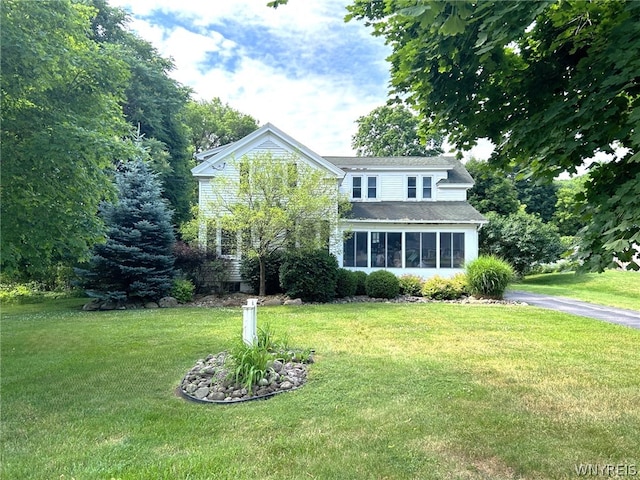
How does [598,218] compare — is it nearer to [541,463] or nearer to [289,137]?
[541,463]

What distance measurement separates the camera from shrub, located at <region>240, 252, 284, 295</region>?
1545 centimetres

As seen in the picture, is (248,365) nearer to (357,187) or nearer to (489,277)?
(489,277)

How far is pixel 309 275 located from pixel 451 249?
7786mm

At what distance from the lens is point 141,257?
45.0 feet

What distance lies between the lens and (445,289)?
15070 mm

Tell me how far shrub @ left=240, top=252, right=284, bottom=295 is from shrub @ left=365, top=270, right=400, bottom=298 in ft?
12.0

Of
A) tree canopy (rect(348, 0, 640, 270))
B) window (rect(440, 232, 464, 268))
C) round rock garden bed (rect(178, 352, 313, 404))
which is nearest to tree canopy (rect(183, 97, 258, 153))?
window (rect(440, 232, 464, 268))

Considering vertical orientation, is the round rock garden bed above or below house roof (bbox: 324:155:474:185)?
below

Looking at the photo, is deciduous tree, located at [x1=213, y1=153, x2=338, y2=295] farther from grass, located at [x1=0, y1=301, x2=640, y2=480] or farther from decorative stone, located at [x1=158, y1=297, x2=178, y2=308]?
grass, located at [x1=0, y1=301, x2=640, y2=480]

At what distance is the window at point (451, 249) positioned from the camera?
1812cm

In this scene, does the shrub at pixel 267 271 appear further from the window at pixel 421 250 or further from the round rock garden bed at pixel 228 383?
the round rock garden bed at pixel 228 383

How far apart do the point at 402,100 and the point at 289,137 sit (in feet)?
45.3

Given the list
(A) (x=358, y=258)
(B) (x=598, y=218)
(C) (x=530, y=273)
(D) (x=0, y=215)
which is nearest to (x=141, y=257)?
(D) (x=0, y=215)

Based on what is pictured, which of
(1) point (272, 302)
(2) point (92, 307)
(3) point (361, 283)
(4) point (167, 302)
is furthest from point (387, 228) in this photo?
(2) point (92, 307)
